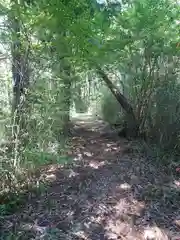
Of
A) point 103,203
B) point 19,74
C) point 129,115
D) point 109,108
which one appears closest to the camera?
point 103,203

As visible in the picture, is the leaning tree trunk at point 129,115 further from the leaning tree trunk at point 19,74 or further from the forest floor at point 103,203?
the leaning tree trunk at point 19,74

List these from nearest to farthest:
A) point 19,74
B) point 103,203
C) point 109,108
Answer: point 103,203 → point 19,74 → point 109,108

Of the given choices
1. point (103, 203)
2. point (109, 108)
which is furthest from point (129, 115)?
point (103, 203)

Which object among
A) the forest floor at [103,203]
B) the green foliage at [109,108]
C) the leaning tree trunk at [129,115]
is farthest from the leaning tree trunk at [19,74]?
the green foliage at [109,108]

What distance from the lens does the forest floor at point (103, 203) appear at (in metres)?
2.87

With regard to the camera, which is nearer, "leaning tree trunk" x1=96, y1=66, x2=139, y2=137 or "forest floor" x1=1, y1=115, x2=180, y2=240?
"forest floor" x1=1, y1=115, x2=180, y2=240

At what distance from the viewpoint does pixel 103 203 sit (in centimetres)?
338

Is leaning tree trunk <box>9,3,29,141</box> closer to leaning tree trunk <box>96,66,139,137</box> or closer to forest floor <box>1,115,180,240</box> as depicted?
forest floor <box>1,115,180,240</box>

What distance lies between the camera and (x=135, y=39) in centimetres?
499

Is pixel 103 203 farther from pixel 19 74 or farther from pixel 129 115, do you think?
pixel 129 115

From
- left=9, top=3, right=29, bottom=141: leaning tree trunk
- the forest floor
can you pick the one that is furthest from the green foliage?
left=9, top=3, right=29, bottom=141: leaning tree trunk

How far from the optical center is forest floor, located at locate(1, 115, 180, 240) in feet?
9.41

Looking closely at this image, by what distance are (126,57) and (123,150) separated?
1.79 meters

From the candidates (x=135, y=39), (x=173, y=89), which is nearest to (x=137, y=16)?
(x=135, y=39)
